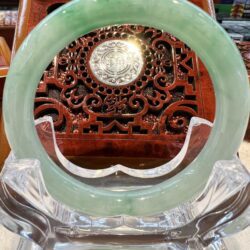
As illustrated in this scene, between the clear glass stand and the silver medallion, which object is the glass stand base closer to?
the clear glass stand

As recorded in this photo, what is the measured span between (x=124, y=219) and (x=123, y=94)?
303 mm

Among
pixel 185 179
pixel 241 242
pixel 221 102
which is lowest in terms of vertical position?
pixel 241 242

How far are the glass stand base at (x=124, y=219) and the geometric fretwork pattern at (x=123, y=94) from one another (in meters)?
0.23

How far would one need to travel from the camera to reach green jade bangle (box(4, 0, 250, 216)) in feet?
1.51

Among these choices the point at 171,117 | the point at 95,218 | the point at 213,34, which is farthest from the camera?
the point at 171,117

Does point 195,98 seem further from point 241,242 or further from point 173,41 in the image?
point 241,242

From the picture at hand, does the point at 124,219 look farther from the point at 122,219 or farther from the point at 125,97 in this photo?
the point at 125,97

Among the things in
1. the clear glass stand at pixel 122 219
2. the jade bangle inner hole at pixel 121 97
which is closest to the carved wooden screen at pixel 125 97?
the jade bangle inner hole at pixel 121 97

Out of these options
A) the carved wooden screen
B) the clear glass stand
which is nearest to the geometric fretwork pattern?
the carved wooden screen

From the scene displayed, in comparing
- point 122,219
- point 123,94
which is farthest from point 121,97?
point 122,219

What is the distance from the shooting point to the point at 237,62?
1.52 ft

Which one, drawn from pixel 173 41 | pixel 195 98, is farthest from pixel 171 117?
pixel 173 41

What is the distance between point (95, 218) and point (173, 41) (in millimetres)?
442

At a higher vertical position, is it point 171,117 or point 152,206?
point 171,117
